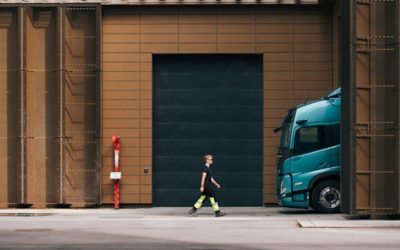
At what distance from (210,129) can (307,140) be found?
566 centimetres

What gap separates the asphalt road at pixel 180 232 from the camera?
663 inches

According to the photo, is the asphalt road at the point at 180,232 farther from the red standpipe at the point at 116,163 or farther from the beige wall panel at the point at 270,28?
the beige wall panel at the point at 270,28

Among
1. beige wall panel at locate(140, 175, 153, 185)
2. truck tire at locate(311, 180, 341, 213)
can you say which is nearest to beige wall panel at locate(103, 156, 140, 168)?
beige wall panel at locate(140, 175, 153, 185)

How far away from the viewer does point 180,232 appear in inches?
790

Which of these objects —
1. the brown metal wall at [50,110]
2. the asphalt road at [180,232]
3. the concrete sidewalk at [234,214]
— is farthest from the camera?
the brown metal wall at [50,110]

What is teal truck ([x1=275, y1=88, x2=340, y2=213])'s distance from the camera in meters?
26.7

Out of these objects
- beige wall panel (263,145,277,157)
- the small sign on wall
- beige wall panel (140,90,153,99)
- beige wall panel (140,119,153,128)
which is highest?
beige wall panel (140,90,153,99)

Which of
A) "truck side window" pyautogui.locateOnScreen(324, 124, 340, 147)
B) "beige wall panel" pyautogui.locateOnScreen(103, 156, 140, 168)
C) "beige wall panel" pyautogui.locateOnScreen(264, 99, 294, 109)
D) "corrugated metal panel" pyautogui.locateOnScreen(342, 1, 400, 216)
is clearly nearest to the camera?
"corrugated metal panel" pyautogui.locateOnScreen(342, 1, 400, 216)

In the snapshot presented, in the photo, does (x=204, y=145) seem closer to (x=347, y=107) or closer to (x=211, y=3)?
(x=211, y=3)

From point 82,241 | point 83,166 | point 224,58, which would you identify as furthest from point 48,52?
point 82,241

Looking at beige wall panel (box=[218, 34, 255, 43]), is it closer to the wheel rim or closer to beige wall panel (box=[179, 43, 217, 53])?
beige wall panel (box=[179, 43, 217, 53])

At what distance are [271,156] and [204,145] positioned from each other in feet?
7.53

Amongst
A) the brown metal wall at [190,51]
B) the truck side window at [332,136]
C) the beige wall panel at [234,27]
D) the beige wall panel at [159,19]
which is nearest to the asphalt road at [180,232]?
the truck side window at [332,136]

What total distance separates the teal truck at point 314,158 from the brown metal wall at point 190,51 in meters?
4.26
